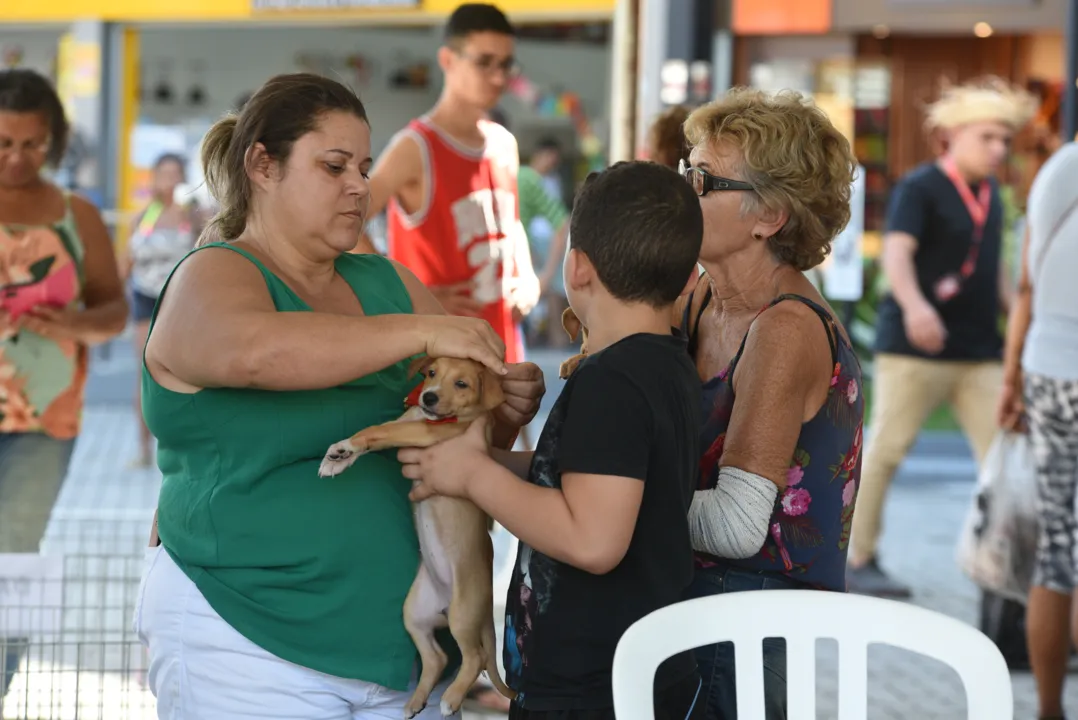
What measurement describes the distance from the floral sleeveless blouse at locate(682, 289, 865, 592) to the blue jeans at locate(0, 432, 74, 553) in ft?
6.50

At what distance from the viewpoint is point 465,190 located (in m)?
4.36

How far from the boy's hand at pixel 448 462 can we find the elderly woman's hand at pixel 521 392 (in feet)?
0.36

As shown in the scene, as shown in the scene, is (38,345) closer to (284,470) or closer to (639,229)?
(284,470)

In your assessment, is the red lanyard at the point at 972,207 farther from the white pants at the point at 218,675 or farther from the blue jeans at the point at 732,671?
the white pants at the point at 218,675

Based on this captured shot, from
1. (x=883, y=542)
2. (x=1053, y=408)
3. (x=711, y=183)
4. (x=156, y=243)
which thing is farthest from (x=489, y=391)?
(x=156, y=243)

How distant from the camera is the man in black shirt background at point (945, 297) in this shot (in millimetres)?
5766

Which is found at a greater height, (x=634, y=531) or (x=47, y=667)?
(x=634, y=531)

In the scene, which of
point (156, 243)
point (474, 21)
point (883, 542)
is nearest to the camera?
point (474, 21)

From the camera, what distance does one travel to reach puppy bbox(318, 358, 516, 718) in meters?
1.99

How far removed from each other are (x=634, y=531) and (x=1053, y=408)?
2.74 m

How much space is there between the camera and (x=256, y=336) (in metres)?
1.90

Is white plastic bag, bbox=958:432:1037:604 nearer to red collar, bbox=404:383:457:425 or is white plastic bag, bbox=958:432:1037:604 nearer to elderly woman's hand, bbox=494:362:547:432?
elderly woman's hand, bbox=494:362:547:432

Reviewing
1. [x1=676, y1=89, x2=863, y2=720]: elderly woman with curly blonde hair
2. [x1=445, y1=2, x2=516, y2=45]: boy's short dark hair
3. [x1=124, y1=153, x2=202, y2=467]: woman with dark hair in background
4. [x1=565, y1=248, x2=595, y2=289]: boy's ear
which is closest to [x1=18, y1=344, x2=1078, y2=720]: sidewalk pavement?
[x1=676, y1=89, x2=863, y2=720]: elderly woman with curly blonde hair

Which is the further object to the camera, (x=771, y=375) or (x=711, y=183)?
(x=711, y=183)
